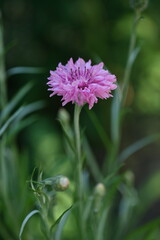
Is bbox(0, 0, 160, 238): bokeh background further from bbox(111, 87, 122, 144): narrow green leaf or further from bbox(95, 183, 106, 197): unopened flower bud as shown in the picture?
bbox(95, 183, 106, 197): unopened flower bud

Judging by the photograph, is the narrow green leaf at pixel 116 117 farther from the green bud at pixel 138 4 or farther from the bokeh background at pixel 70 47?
the bokeh background at pixel 70 47

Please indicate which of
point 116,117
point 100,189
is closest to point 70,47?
point 116,117

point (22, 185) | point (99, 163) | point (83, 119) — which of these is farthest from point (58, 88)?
point (99, 163)

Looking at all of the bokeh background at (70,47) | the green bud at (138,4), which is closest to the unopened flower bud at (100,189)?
the green bud at (138,4)

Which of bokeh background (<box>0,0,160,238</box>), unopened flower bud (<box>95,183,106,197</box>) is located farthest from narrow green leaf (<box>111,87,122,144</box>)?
bokeh background (<box>0,0,160,238</box>)

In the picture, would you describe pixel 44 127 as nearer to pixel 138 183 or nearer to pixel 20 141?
pixel 20 141

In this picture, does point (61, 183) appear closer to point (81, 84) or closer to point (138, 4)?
point (81, 84)
